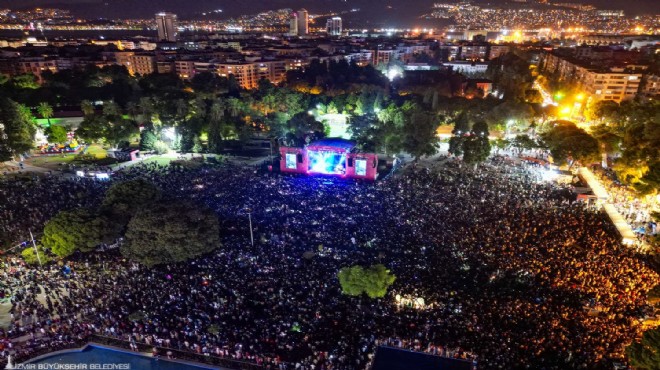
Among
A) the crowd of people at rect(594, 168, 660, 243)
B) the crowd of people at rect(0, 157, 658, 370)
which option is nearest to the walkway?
the crowd of people at rect(594, 168, 660, 243)

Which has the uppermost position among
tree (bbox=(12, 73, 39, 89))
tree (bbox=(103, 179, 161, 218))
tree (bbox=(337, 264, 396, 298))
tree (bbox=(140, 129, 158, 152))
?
tree (bbox=(12, 73, 39, 89))

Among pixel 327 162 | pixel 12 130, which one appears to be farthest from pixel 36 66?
pixel 327 162

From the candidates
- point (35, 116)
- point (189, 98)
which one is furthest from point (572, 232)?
point (35, 116)

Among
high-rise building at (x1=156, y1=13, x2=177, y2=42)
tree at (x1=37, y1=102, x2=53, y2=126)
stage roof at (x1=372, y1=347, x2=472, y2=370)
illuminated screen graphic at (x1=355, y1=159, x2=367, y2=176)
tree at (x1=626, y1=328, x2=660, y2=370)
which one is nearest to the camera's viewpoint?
tree at (x1=626, y1=328, x2=660, y2=370)

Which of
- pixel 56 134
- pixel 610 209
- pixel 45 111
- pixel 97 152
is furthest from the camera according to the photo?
pixel 45 111

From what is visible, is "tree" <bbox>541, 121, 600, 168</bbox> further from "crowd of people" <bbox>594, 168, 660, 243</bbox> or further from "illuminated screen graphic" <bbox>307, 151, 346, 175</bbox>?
"illuminated screen graphic" <bbox>307, 151, 346, 175</bbox>

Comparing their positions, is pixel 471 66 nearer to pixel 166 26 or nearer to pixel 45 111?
pixel 45 111

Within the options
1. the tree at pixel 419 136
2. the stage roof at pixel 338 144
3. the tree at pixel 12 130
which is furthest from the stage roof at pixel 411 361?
the tree at pixel 12 130

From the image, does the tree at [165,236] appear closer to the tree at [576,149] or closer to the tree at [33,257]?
the tree at [33,257]
